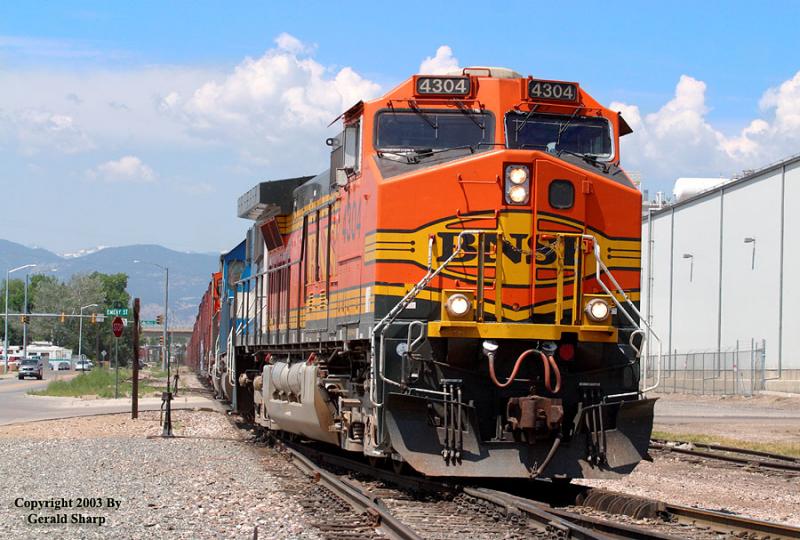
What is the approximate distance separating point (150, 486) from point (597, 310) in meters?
5.75

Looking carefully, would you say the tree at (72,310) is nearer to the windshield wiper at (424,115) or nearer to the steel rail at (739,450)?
the steel rail at (739,450)

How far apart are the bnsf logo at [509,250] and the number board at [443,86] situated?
1.71 meters

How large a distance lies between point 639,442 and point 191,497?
191 inches

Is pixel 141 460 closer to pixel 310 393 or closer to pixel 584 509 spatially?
pixel 310 393

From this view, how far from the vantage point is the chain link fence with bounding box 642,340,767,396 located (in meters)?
48.5

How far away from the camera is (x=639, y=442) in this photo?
10883mm

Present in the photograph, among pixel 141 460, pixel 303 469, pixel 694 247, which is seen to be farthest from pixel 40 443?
pixel 694 247

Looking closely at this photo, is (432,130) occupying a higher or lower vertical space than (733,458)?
higher

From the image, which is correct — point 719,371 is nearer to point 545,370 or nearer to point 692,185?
point 692,185

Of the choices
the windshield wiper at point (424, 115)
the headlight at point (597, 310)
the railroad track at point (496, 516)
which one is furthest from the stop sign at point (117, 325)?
the headlight at point (597, 310)

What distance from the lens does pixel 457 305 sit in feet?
34.2

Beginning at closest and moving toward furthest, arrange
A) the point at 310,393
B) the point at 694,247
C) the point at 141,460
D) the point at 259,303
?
the point at 310,393, the point at 141,460, the point at 259,303, the point at 694,247

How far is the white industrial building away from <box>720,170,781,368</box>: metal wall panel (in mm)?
48

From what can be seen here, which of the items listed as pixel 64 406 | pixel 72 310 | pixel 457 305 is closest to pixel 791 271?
pixel 64 406
